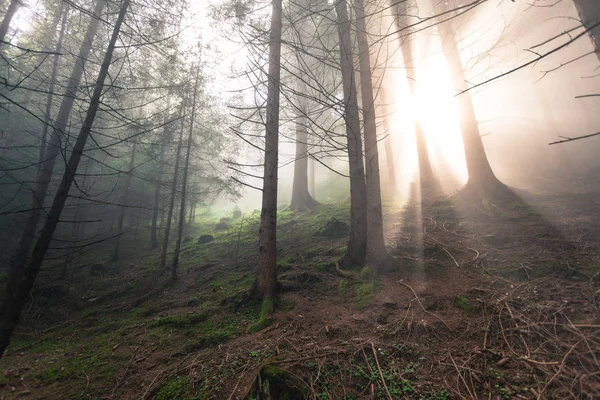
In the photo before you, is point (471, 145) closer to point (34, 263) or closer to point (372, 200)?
point (372, 200)

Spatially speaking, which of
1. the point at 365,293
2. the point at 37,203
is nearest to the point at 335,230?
the point at 365,293

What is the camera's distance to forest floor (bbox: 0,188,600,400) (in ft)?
7.80

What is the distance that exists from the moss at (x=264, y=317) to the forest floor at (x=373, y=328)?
0.66ft

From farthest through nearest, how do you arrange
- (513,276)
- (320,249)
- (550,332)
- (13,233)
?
(13,233)
(320,249)
(513,276)
(550,332)

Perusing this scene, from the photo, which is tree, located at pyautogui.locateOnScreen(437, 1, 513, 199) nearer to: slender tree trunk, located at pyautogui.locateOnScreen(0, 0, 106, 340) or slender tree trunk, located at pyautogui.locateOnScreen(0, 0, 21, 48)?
slender tree trunk, located at pyautogui.locateOnScreen(0, 0, 106, 340)

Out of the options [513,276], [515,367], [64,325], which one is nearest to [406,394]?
[515,367]

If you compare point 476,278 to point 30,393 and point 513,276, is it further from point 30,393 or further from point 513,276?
point 30,393

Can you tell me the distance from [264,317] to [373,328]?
1.76 m

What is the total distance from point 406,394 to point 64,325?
7.27 m

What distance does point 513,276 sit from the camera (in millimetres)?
3836

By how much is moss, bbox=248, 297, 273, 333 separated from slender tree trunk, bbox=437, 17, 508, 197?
7.49 metres

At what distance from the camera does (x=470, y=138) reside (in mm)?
8180

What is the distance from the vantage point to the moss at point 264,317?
3793 mm

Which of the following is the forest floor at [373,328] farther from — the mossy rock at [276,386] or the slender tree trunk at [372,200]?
the slender tree trunk at [372,200]
